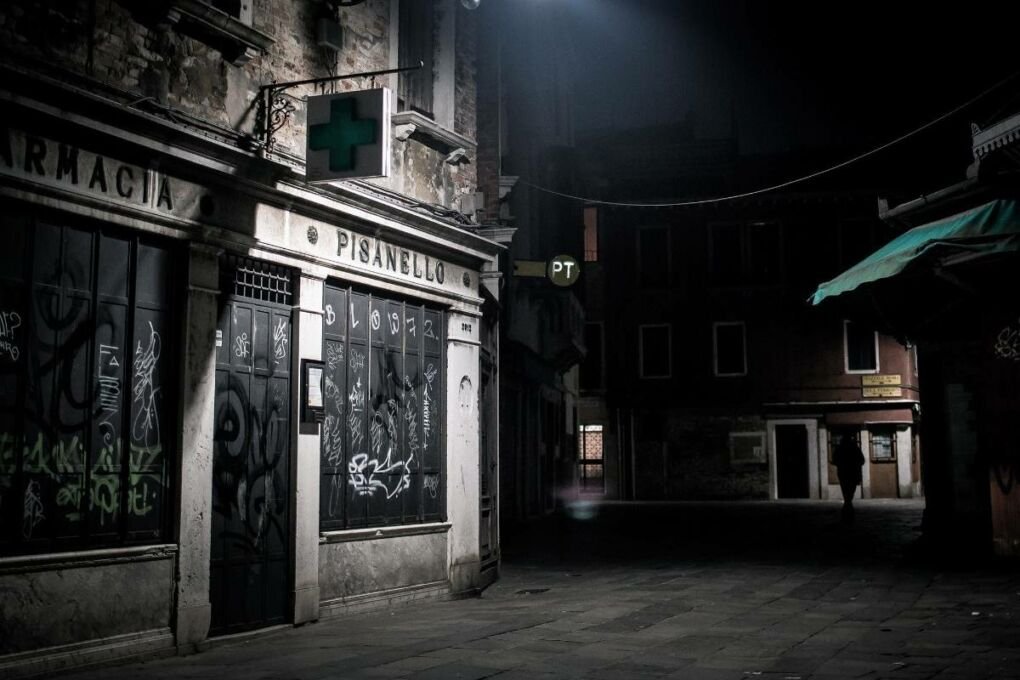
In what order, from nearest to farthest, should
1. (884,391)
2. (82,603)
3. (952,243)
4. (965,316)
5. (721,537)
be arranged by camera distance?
(82,603)
(952,243)
(965,316)
(721,537)
(884,391)

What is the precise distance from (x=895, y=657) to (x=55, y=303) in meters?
6.27

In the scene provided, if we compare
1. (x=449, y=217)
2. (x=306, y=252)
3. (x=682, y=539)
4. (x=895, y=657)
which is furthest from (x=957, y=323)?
(x=306, y=252)

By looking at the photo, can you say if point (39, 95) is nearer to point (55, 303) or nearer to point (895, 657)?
Answer: point (55, 303)

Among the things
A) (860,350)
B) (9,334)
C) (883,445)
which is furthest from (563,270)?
(9,334)

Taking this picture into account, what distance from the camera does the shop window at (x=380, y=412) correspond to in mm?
10094

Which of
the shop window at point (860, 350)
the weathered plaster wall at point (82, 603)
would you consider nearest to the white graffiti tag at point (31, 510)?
the weathered plaster wall at point (82, 603)

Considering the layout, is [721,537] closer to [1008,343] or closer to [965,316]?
[965,316]

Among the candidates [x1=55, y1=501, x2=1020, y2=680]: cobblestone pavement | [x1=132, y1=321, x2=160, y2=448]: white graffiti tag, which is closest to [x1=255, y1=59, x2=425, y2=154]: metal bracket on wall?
[x1=132, y1=321, x2=160, y2=448]: white graffiti tag

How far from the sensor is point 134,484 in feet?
25.6

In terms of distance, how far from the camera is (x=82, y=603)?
23.7 ft

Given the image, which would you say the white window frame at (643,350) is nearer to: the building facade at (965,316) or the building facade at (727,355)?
the building facade at (727,355)

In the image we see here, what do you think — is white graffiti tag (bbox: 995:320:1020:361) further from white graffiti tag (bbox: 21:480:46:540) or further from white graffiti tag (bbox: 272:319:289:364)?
white graffiti tag (bbox: 21:480:46:540)

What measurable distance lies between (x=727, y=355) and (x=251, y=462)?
31.4 metres

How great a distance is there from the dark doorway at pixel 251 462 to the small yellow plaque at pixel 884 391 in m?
30.7
